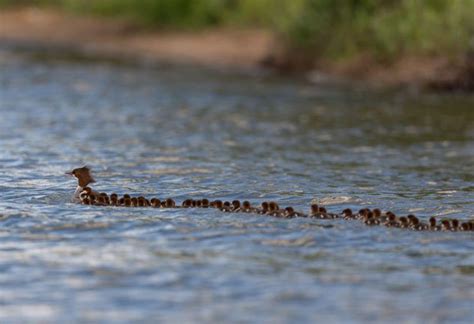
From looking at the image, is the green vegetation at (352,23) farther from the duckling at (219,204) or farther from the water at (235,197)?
the duckling at (219,204)

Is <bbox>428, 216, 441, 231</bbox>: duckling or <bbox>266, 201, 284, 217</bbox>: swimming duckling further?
<bbox>266, 201, 284, 217</bbox>: swimming duckling

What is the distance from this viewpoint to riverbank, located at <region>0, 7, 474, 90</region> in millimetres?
26547

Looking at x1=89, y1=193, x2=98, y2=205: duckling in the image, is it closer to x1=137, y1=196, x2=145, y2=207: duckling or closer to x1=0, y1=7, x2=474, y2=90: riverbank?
x1=137, y1=196, x2=145, y2=207: duckling

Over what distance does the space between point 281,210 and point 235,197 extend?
4.91 ft

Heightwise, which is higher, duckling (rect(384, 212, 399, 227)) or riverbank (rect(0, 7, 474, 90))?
riverbank (rect(0, 7, 474, 90))

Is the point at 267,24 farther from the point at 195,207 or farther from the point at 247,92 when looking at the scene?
the point at 195,207

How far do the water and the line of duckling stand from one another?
0.20 metres

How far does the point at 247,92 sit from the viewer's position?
1050 inches

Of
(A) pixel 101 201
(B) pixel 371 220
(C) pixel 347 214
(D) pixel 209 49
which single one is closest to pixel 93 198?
(A) pixel 101 201

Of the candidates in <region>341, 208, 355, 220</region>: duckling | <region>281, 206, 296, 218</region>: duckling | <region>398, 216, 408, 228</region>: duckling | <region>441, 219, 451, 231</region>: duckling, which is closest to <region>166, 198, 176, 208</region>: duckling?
<region>281, 206, 296, 218</region>: duckling

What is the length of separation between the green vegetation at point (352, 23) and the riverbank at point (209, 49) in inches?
10.5

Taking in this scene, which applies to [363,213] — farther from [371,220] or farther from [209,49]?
[209,49]

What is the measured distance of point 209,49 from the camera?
33.8 metres

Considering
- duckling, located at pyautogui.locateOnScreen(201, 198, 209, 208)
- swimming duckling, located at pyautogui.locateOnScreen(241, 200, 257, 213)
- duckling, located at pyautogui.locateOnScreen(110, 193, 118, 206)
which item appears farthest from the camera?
duckling, located at pyautogui.locateOnScreen(110, 193, 118, 206)
